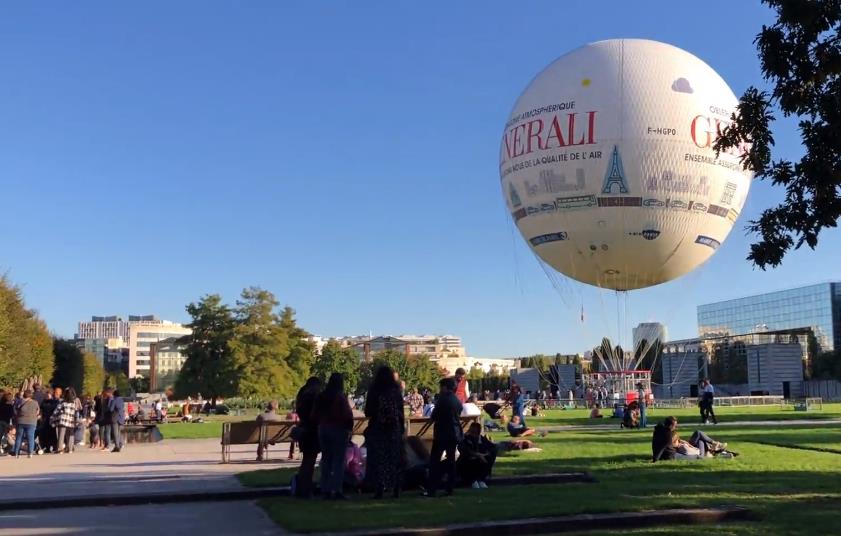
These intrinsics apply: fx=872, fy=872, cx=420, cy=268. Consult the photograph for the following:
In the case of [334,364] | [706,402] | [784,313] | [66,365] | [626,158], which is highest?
[626,158]

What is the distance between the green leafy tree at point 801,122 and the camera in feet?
35.6

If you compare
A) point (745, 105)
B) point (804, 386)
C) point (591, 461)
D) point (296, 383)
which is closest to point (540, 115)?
point (591, 461)

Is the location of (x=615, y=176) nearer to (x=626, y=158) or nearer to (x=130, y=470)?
(x=626, y=158)

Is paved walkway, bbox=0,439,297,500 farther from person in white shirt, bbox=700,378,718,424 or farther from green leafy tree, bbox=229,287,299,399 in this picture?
green leafy tree, bbox=229,287,299,399

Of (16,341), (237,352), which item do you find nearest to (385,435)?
(16,341)

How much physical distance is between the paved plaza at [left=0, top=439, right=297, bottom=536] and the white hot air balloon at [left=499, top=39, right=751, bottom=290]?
61.1 ft

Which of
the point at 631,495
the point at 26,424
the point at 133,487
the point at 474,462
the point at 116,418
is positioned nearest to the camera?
the point at 631,495

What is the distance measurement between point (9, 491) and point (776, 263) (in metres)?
12.1

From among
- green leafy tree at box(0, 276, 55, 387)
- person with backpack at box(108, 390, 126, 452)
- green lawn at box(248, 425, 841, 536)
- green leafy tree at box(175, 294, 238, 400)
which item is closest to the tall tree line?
green leafy tree at box(175, 294, 238, 400)

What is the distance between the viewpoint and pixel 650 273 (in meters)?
39.6

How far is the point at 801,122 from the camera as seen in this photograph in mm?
11273

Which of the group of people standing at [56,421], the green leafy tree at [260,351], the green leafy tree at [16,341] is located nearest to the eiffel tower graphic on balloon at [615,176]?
the group of people standing at [56,421]

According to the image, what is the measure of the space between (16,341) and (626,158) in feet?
121

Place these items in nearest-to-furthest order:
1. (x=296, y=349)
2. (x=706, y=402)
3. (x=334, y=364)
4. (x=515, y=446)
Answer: (x=515, y=446), (x=706, y=402), (x=296, y=349), (x=334, y=364)
